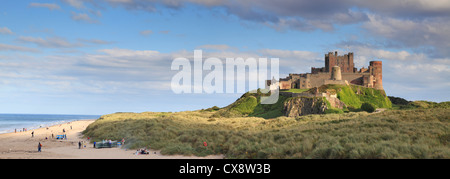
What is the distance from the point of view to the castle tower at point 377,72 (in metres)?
118

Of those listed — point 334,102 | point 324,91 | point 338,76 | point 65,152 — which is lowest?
point 65,152

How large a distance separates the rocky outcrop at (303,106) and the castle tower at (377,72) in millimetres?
51988

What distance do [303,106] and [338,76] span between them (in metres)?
37.5

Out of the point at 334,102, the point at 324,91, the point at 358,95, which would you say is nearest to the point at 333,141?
the point at 334,102

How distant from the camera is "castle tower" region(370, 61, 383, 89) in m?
118

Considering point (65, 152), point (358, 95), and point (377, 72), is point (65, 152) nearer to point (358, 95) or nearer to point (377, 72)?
point (358, 95)

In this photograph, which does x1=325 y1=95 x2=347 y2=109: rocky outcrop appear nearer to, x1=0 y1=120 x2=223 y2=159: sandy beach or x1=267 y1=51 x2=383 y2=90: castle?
x1=267 y1=51 x2=383 y2=90: castle

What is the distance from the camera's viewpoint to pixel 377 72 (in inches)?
4719

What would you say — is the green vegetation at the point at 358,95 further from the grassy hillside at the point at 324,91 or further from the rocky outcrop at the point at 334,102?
the rocky outcrop at the point at 334,102

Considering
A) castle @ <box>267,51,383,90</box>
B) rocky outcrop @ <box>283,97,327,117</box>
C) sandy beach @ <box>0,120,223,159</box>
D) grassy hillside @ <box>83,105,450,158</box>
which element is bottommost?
sandy beach @ <box>0,120,223,159</box>

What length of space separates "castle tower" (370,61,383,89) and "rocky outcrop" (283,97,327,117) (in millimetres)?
51988

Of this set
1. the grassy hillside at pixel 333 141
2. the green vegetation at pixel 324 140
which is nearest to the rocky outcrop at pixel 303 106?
the green vegetation at pixel 324 140

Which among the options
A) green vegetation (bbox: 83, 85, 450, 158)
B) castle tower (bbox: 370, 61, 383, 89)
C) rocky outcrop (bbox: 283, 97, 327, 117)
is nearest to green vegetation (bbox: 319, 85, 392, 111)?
castle tower (bbox: 370, 61, 383, 89)
